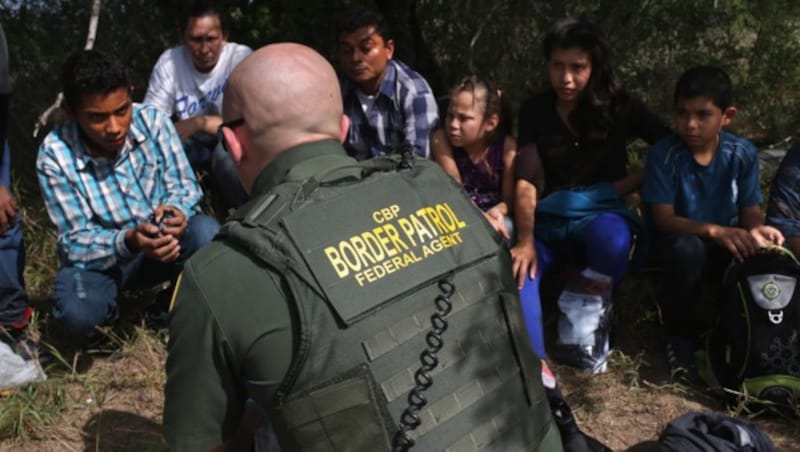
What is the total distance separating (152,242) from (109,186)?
1.27ft

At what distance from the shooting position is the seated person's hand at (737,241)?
10.9 feet

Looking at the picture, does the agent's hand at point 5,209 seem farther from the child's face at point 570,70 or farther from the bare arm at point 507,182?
the child's face at point 570,70

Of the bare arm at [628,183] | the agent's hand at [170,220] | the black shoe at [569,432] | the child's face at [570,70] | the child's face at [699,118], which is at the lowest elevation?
the black shoe at [569,432]

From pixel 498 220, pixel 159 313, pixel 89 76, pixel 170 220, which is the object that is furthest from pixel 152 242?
pixel 498 220

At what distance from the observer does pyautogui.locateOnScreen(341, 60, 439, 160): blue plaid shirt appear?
160 inches

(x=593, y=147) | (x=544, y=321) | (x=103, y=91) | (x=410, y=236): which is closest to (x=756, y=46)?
(x=593, y=147)

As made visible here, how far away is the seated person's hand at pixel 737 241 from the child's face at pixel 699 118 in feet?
1.38

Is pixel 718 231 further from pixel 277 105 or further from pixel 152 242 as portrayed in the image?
pixel 152 242

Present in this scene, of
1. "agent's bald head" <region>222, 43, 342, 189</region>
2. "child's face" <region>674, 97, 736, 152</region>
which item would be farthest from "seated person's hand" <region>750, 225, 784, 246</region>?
"agent's bald head" <region>222, 43, 342, 189</region>

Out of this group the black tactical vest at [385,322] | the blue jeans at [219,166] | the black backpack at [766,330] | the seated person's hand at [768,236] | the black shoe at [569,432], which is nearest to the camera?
the black tactical vest at [385,322]

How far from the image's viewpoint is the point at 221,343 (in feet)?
5.72

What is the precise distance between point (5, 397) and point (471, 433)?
2348 millimetres

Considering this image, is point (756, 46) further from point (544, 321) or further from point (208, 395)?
point (208, 395)

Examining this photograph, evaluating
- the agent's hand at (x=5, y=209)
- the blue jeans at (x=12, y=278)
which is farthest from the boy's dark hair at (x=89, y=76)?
the blue jeans at (x=12, y=278)
